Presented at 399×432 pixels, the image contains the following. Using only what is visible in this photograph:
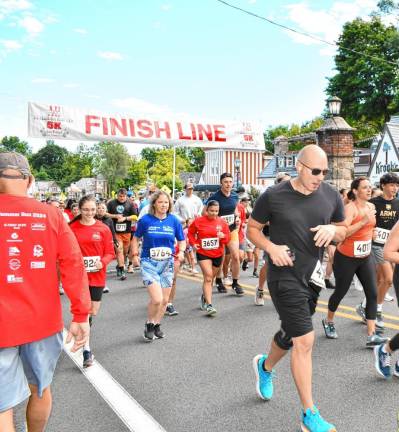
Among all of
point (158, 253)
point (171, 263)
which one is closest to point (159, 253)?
point (158, 253)

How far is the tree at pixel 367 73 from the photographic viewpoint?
39.0 metres

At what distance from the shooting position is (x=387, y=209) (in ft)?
22.2

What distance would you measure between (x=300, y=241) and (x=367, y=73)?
39.9 metres

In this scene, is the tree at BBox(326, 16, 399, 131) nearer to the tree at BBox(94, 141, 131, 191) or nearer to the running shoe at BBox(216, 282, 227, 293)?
the running shoe at BBox(216, 282, 227, 293)

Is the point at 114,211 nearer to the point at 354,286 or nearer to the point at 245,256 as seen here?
the point at 245,256

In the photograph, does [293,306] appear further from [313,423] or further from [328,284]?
[328,284]

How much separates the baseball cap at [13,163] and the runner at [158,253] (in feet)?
11.1

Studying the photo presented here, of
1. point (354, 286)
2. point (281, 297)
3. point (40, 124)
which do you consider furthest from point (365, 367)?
point (40, 124)

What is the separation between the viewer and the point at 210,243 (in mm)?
7594

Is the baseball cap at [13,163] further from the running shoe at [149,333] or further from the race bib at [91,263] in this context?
the running shoe at [149,333]

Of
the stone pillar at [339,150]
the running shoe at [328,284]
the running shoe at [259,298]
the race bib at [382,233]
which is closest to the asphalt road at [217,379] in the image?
the running shoe at [259,298]

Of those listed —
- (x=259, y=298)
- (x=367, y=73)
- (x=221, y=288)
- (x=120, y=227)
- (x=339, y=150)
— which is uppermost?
(x=367, y=73)

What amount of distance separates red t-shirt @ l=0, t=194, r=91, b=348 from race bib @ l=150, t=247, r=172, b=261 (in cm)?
333

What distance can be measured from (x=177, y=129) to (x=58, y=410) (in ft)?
28.9
